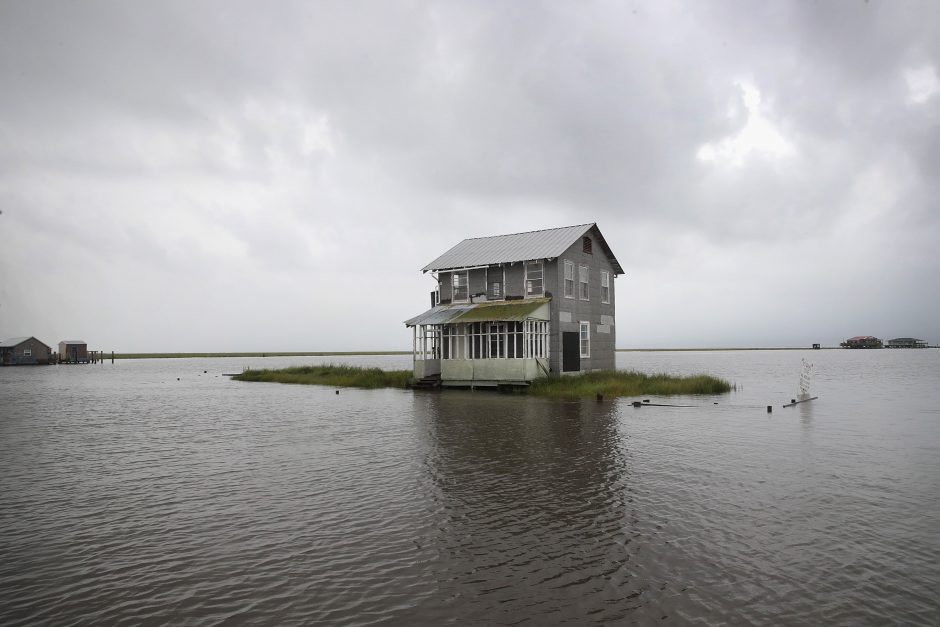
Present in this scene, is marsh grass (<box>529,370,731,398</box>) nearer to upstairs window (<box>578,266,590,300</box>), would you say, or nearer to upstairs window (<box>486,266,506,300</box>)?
upstairs window (<box>578,266,590,300</box>)

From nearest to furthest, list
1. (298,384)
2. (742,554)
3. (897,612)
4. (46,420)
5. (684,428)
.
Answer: (897,612)
(742,554)
(684,428)
(46,420)
(298,384)

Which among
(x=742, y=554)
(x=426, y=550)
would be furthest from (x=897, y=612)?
(x=426, y=550)

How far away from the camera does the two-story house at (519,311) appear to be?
34562 millimetres

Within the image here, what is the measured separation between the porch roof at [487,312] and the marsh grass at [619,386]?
4.12 metres

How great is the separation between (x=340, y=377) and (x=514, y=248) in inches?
754

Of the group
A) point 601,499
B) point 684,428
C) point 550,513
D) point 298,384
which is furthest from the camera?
point 298,384

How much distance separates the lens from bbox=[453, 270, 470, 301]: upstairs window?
3931 centimetres

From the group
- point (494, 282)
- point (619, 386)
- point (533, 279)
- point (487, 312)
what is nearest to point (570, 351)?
point (533, 279)

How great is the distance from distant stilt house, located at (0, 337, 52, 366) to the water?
10726 centimetres

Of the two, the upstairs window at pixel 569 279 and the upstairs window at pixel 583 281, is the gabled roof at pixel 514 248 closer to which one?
the upstairs window at pixel 569 279

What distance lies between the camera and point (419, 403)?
28375 mm

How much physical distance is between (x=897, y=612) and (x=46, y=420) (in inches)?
1150

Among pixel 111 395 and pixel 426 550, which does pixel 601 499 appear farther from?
pixel 111 395

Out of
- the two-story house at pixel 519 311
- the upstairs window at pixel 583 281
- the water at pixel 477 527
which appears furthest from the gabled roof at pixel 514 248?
the water at pixel 477 527
